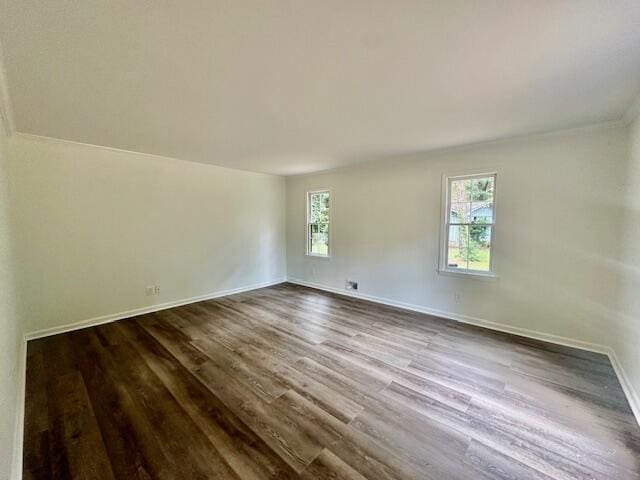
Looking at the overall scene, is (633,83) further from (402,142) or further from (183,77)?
(183,77)

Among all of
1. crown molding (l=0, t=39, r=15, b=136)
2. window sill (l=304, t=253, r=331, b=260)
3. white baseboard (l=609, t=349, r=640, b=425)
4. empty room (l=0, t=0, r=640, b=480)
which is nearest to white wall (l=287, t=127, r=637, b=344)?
empty room (l=0, t=0, r=640, b=480)

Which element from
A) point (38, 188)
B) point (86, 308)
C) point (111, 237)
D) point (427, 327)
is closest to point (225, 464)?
point (427, 327)

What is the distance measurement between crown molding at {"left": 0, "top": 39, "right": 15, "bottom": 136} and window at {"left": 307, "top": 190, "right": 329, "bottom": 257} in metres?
4.25

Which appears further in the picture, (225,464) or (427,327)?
(427,327)

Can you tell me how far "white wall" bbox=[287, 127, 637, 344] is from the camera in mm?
2834

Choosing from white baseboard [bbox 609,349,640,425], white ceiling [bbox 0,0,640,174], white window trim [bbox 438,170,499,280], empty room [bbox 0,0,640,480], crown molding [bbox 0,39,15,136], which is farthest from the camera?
white window trim [bbox 438,170,499,280]

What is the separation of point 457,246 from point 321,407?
9.77 feet

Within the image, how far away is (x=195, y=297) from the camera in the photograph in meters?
4.68

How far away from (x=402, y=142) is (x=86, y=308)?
4.87m

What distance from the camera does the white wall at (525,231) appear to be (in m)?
2.83

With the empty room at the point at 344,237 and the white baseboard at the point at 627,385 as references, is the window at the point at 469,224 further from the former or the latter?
the white baseboard at the point at 627,385

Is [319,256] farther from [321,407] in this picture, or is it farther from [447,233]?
[321,407]

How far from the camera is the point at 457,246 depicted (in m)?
3.82

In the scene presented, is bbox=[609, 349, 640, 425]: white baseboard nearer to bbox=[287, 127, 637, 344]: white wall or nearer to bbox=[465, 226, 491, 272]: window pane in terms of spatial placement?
bbox=[287, 127, 637, 344]: white wall
